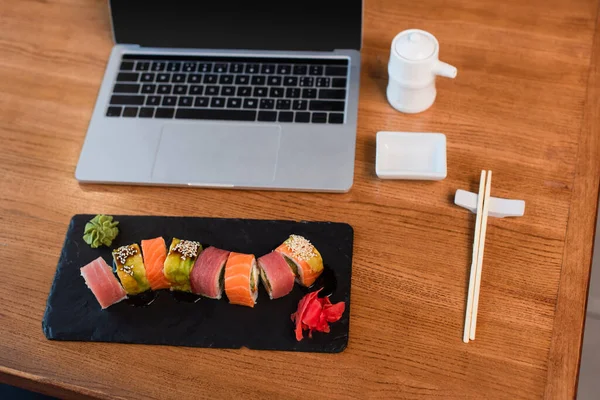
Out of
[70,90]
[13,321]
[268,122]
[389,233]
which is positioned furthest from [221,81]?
[13,321]

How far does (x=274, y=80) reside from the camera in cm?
116

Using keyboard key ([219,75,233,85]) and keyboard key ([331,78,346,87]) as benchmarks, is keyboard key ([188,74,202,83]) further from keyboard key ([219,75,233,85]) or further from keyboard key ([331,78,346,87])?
keyboard key ([331,78,346,87])

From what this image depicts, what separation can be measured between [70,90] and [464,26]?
75cm

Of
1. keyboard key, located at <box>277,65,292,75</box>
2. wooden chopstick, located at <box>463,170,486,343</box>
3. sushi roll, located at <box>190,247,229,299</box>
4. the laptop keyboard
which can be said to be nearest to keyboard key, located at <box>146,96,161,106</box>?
the laptop keyboard

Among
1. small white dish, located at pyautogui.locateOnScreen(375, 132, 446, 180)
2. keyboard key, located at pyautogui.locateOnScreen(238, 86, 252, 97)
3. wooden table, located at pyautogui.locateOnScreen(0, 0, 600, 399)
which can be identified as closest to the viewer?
wooden table, located at pyautogui.locateOnScreen(0, 0, 600, 399)

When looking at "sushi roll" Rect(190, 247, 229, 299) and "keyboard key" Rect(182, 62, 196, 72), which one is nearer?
"sushi roll" Rect(190, 247, 229, 299)

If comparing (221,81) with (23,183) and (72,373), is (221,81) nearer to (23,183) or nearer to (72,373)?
(23,183)

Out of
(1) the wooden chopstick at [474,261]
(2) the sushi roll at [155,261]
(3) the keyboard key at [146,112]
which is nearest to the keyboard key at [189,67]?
(3) the keyboard key at [146,112]

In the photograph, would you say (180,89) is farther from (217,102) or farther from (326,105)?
(326,105)

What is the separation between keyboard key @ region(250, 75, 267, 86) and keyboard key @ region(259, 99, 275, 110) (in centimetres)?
4

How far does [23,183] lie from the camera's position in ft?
3.65

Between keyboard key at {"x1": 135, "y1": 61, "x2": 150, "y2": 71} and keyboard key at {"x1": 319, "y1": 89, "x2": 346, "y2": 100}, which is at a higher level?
keyboard key at {"x1": 135, "y1": 61, "x2": 150, "y2": 71}

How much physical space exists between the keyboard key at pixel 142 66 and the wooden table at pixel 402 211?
0.28 feet

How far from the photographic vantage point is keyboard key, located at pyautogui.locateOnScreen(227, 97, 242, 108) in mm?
1147
